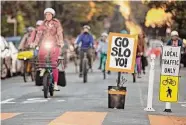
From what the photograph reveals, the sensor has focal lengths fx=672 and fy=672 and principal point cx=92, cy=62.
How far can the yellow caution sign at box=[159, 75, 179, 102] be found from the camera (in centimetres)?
1256

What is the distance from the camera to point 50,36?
52.2ft

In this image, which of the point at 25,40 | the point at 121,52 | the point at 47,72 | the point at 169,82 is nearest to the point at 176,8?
the point at 25,40

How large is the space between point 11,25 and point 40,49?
1406 inches

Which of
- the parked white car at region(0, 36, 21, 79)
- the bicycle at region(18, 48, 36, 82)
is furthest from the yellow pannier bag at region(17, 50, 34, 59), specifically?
the parked white car at region(0, 36, 21, 79)

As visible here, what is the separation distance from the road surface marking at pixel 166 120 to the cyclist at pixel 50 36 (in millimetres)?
4695

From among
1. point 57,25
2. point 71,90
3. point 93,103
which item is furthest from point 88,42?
point 93,103

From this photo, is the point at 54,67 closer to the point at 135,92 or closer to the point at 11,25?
the point at 135,92

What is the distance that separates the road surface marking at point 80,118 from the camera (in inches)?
416

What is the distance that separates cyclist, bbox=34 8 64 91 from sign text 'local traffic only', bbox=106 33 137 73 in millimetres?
3004

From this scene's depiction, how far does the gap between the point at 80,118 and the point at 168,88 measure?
86.4 inches

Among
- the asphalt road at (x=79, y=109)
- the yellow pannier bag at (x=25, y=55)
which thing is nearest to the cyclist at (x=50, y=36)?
the asphalt road at (x=79, y=109)

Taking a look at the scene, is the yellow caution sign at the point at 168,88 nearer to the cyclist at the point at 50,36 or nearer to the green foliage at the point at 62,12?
the cyclist at the point at 50,36

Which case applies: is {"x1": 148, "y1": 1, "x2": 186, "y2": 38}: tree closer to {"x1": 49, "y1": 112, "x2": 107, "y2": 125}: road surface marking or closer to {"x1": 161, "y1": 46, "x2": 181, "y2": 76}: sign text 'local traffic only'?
{"x1": 161, "y1": 46, "x2": 181, "y2": 76}: sign text 'local traffic only'

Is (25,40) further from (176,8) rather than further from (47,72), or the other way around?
(47,72)
